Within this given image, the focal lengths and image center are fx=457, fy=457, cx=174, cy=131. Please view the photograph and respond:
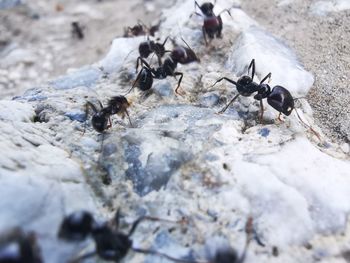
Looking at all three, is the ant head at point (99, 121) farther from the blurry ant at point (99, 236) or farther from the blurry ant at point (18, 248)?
the blurry ant at point (18, 248)

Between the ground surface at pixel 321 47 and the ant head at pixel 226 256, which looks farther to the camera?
the ground surface at pixel 321 47

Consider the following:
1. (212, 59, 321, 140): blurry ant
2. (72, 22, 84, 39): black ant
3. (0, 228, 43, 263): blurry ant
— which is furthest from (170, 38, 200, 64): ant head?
(72, 22, 84, 39): black ant

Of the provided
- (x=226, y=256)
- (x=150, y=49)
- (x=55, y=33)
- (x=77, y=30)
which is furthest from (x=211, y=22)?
(x=55, y=33)

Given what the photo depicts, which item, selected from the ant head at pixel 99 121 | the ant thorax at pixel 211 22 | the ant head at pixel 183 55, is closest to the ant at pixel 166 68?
the ant head at pixel 183 55

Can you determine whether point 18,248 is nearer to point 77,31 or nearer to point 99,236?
point 99,236

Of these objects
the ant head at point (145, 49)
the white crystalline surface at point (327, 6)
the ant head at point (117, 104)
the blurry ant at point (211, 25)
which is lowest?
the ant head at point (145, 49)

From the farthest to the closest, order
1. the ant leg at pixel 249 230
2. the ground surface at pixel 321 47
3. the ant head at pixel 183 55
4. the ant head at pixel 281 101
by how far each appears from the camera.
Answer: the ant head at pixel 183 55 < the ground surface at pixel 321 47 < the ant head at pixel 281 101 < the ant leg at pixel 249 230

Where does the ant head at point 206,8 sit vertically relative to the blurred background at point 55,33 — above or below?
above
